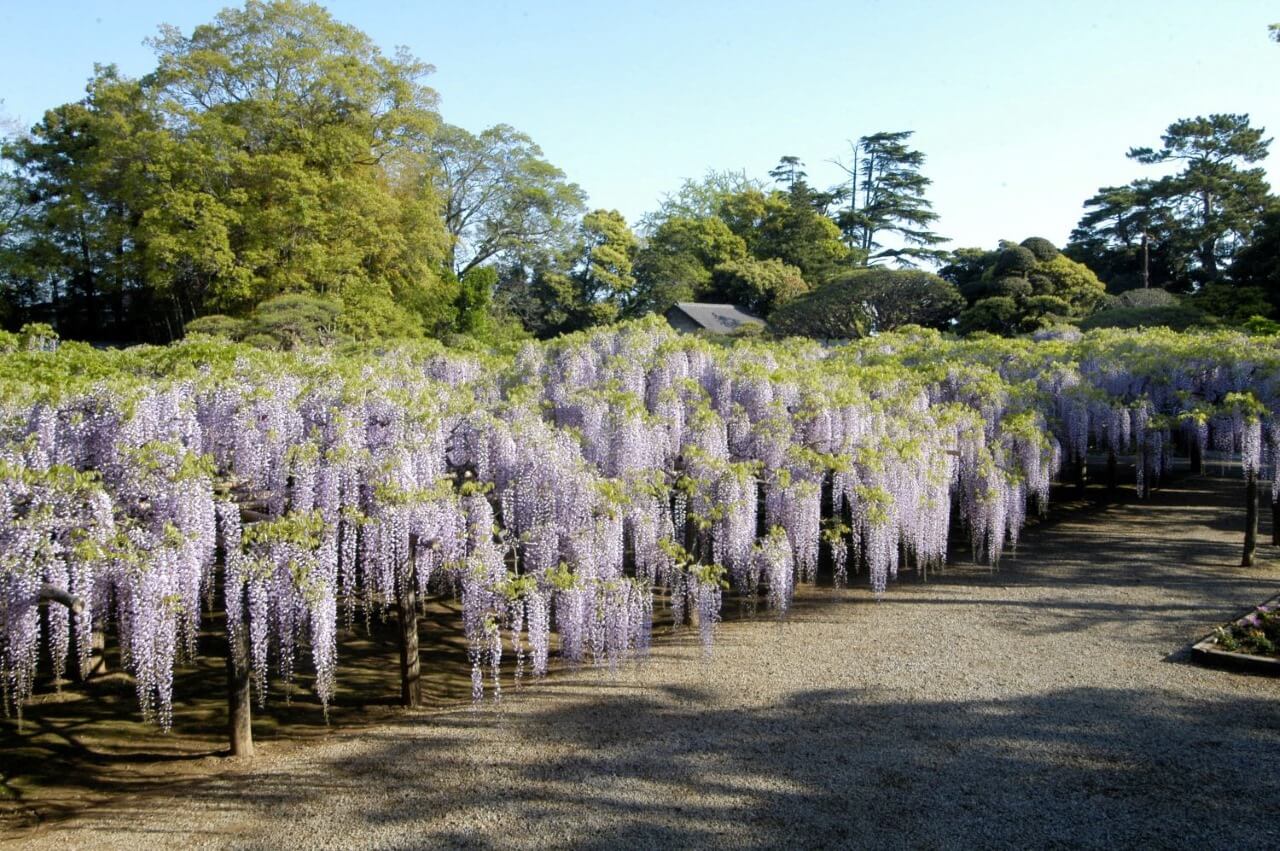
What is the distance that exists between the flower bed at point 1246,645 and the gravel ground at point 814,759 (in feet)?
0.74

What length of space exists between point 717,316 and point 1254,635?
3280cm

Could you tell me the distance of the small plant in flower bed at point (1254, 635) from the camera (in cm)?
956

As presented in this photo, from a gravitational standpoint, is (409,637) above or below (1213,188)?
below

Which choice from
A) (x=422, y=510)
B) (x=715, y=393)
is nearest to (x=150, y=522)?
(x=422, y=510)

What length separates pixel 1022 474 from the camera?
13.8m

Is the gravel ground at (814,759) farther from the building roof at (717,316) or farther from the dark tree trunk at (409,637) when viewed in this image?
the building roof at (717,316)

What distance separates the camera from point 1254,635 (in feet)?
32.1

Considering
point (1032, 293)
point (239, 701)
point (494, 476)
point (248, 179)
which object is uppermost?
point (248, 179)

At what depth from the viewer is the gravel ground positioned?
21.1 feet

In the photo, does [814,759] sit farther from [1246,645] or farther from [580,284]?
[580,284]

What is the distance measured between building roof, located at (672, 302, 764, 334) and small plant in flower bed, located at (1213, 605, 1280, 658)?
2997cm

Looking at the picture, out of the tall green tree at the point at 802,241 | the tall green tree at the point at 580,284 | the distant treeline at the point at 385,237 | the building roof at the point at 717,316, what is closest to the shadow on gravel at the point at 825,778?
the distant treeline at the point at 385,237

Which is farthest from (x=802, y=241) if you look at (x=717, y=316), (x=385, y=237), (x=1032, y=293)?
(x=385, y=237)

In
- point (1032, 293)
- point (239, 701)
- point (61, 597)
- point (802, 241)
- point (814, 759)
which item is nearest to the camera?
point (61, 597)
